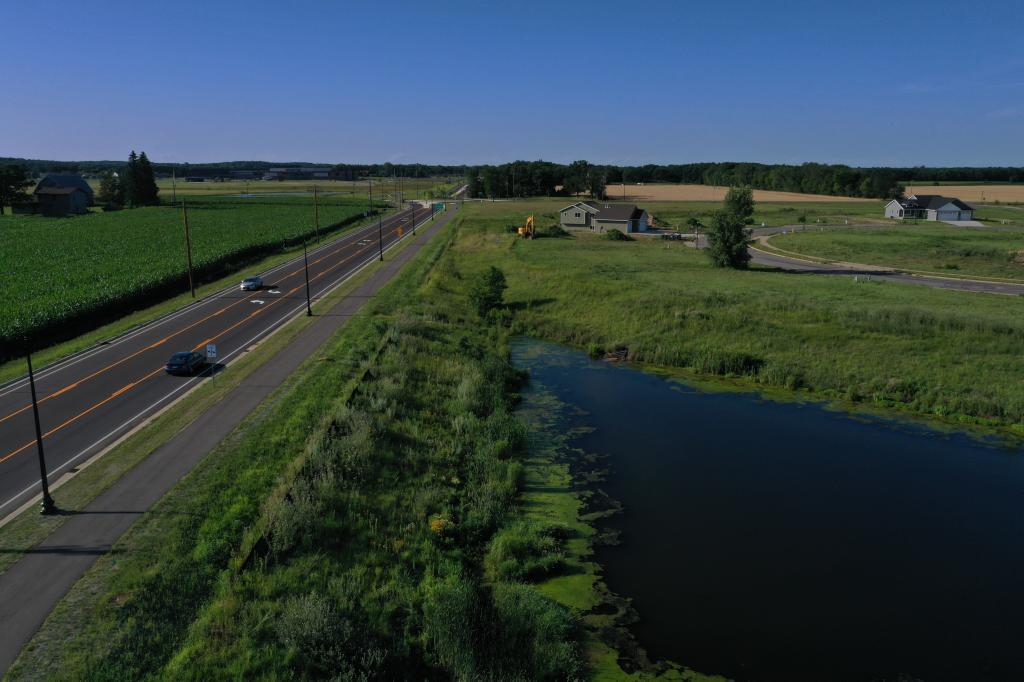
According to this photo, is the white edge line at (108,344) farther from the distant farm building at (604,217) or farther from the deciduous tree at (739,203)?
the distant farm building at (604,217)

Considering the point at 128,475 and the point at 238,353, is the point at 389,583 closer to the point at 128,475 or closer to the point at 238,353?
the point at 128,475

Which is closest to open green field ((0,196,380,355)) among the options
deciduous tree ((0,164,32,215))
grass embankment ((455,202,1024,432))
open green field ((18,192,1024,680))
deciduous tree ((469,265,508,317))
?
deciduous tree ((0,164,32,215))

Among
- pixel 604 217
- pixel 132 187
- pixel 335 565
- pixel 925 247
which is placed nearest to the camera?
pixel 335 565

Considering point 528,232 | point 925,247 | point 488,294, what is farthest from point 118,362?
point 925,247

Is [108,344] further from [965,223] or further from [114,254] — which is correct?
[965,223]

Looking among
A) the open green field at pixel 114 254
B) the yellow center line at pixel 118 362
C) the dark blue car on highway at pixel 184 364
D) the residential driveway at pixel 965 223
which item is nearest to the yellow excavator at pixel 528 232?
the open green field at pixel 114 254

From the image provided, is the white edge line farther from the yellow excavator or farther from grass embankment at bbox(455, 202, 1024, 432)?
the yellow excavator
